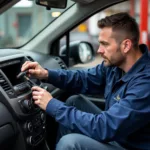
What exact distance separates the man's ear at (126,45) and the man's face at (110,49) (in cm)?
3

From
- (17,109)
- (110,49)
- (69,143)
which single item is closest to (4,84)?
(17,109)

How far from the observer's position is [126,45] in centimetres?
228

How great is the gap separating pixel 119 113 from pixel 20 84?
78cm

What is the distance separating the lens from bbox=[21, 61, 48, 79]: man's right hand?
2.60 metres

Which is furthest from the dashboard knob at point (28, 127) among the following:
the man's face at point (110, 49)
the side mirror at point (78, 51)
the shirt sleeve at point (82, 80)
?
the side mirror at point (78, 51)

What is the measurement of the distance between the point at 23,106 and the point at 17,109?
0.05 meters

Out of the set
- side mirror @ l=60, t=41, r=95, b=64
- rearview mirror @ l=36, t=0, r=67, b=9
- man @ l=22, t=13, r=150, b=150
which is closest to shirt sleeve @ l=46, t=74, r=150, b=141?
man @ l=22, t=13, r=150, b=150

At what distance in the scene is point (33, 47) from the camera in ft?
11.4

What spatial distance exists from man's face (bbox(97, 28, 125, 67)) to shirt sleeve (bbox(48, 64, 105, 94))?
1.74 feet

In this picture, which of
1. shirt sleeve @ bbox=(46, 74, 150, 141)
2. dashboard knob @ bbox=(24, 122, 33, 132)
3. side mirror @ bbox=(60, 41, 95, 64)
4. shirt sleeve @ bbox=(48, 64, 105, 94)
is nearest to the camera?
shirt sleeve @ bbox=(46, 74, 150, 141)

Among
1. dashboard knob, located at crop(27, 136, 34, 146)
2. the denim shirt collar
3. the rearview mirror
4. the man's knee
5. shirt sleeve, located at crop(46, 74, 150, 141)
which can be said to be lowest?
dashboard knob, located at crop(27, 136, 34, 146)

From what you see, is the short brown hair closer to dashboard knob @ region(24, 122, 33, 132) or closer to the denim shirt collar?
the denim shirt collar

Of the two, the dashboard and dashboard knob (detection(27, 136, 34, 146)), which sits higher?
the dashboard

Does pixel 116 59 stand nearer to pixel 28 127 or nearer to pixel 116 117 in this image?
pixel 116 117
